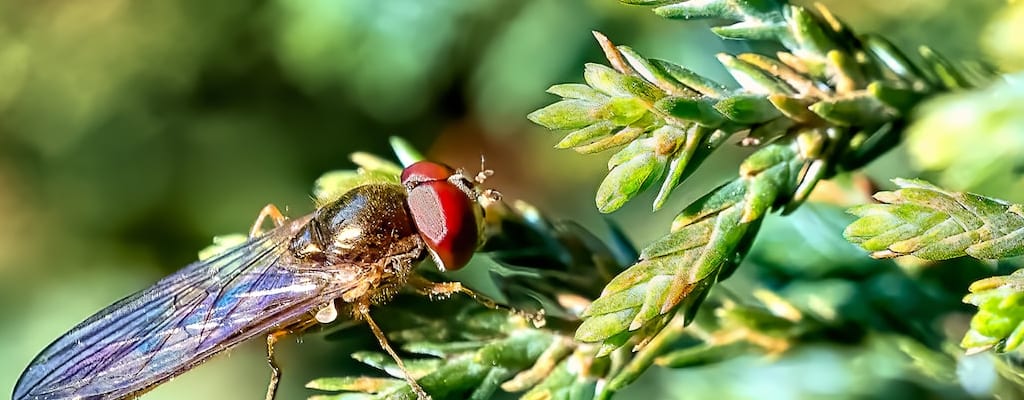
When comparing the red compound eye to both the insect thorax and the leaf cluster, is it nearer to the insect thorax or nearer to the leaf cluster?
the insect thorax

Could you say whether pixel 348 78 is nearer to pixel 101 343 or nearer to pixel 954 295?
pixel 101 343

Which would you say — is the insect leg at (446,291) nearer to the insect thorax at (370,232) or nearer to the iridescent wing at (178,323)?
the insect thorax at (370,232)

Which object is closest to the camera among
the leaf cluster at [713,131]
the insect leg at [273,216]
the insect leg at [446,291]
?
the leaf cluster at [713,131]

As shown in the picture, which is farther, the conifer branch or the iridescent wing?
the iridescent wing

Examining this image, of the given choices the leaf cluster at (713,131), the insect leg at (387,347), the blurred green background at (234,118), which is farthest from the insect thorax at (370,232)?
the blurred green background at (234,118)

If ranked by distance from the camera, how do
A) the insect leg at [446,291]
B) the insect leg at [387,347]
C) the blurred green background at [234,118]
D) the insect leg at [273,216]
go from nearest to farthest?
the insect leg at [387,347] < the insect leg at [446,291] < the insect leg at [273,216] < the blurred green background at [234,118]

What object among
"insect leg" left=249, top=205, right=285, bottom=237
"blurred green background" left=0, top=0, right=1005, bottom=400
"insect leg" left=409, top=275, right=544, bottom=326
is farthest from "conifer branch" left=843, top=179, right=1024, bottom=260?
"blurred green background" left=0, top=0, right=1005, bottom=400
